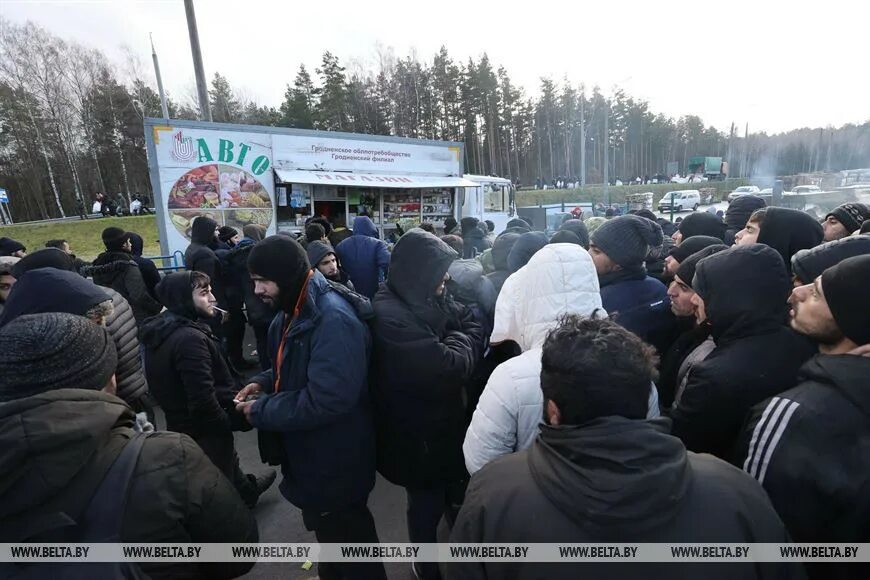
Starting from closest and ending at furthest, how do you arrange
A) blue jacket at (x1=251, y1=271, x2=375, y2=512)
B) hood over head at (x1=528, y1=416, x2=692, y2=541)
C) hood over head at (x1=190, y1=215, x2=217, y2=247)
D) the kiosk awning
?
hood over head at (x1=528, y1=416, x2=692, y2=541), blue jacket at (x1=251, y1=271, x2=375, y2=512), hood over head at (x1=190, y1=215, x2=217, y2=247), the kiosk awning

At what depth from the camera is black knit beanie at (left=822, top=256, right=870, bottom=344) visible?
4.51 ft

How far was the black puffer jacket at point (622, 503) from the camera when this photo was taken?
37.4 inches

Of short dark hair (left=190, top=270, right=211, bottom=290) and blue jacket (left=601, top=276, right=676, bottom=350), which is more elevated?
short dark hair (left=190, top=270, right=211, bottom=290)

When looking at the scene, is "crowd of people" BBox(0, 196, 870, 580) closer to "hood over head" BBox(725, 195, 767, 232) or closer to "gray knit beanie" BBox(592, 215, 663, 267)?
"gray knit beanie" BBox(592, 215, 663, 267)

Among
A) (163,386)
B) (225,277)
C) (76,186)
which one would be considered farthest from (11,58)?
(163,386)

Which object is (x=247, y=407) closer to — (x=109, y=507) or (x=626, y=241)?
(x=109, y=507)

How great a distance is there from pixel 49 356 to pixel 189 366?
154 cm

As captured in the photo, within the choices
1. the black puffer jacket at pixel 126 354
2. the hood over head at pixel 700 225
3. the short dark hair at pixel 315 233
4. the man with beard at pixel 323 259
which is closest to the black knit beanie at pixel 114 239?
the short dark hair at pixel 315 233

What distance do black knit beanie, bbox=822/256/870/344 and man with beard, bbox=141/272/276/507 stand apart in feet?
10.1

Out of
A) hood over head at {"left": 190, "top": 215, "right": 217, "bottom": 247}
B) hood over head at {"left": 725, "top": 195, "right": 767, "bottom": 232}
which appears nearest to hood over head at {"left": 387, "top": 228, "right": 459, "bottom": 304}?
hood over head at {"left": 725, "top": 195, "right": 767, "bottom": 232}

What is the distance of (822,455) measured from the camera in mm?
1287

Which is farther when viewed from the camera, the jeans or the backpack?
the jeans

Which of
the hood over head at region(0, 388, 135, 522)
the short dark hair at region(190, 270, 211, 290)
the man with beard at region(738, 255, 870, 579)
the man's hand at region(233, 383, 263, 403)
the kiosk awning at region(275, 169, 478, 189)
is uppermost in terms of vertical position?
the kiosk awning at region(275, 169, 478, 189)

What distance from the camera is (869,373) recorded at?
4.26ft
